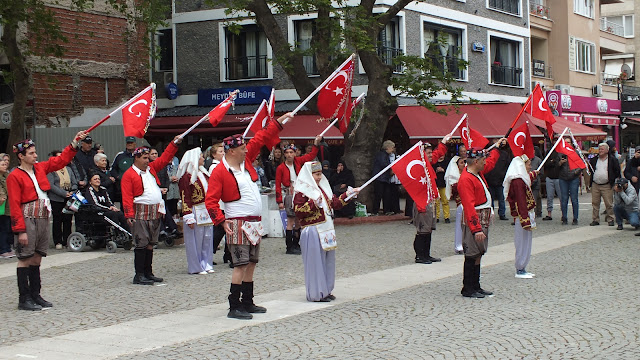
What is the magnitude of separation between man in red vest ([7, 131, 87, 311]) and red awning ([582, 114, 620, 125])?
3308 cm

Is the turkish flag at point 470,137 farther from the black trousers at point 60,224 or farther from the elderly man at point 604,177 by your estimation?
the black trousers at point 60,224

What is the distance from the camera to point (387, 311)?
893cm

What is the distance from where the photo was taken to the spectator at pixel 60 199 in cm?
1512

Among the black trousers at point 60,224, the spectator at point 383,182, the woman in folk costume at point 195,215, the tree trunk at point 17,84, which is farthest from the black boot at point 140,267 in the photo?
the spectator at point 383,182

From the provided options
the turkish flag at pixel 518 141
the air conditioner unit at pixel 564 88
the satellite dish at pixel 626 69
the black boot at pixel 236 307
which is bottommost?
the black boot at pixel 236 307

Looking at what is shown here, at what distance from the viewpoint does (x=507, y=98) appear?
35.1 meters

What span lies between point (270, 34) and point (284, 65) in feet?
3.56

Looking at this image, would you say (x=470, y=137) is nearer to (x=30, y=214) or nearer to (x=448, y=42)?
(x=30, y=214)

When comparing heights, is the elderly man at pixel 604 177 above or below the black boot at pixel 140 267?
above

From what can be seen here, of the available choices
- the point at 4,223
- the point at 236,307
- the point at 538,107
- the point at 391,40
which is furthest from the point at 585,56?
the point at 236,307

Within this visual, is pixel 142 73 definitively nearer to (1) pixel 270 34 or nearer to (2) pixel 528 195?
(1) pixel 270 34

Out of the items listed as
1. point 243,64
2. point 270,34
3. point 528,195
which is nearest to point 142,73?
point 243,64

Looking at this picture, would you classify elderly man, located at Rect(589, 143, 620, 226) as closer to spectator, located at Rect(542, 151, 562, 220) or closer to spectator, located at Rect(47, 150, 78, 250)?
spectator, located at Rect(542, 151, 562, 220)

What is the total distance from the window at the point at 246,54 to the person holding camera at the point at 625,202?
15.7 metres
